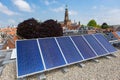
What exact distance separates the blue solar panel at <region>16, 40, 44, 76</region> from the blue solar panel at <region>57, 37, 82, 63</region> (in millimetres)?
1263

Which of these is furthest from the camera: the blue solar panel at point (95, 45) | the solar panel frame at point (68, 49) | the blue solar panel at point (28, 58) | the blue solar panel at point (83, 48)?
the blue solar panel at point (95, 45)

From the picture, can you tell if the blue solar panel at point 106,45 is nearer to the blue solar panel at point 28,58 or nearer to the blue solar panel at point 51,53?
the blue solar panel at point 51,53

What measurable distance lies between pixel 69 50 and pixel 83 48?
951 millimetres

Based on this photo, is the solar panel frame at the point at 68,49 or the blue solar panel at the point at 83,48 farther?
the blue solar panel at the point at 83,48

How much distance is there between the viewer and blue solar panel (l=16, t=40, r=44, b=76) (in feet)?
13.7

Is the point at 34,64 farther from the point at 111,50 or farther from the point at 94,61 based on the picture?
the point at 111,50

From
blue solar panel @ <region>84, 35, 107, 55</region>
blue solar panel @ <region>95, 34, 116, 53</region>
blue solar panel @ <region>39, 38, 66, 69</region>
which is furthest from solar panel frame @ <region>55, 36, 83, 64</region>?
blue solar panel @ <region>95, 34, 116, 53</region>

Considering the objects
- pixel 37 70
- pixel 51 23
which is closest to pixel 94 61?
pixel 37 70

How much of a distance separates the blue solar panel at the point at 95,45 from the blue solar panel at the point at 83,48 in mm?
399

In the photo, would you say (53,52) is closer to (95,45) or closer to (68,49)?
(68,49)

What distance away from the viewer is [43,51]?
505 cm

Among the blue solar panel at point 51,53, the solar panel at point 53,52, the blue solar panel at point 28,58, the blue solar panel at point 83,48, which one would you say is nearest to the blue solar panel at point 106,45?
the solar panel at point 53,52

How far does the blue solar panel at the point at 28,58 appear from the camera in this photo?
13.7 feet

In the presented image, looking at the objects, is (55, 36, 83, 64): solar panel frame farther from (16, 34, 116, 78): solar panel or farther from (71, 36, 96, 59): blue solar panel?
(71, 36, 96, 59): blue solar panel
